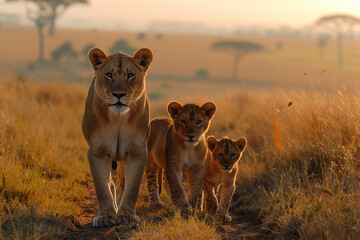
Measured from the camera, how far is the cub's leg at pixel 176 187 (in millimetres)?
4688

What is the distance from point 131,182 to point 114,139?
16.7 inches

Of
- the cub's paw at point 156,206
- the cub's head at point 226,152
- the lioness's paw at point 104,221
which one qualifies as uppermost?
the cub's head at point 226,152

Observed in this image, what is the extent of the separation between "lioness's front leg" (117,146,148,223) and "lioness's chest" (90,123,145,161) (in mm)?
80

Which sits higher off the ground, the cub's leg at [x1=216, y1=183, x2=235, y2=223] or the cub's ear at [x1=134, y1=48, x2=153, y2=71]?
the cub's ear at [x1=134, y1=48, x2=153, y2=71]

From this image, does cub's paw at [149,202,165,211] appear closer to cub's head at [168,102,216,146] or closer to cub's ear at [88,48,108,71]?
cub's head at [168,102,216,146]

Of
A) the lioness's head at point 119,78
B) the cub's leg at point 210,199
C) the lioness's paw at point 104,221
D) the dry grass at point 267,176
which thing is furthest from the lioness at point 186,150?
the lioness's paw at point 104,221

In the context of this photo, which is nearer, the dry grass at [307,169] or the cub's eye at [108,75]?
the dry grass at [307,169]

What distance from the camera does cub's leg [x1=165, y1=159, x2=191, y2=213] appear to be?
15.4 ft

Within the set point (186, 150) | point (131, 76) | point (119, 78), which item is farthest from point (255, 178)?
point (119, 78)

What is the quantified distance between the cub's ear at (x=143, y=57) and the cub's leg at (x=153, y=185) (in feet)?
3.56

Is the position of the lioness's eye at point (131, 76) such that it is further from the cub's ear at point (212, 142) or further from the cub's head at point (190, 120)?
the cub's ear at point (212, 142)

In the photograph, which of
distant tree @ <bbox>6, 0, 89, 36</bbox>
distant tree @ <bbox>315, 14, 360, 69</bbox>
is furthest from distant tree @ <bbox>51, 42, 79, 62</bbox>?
distant tree @ <bbox>315, 14, 360, 69</bbox>

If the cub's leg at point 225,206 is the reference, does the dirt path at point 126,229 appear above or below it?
below

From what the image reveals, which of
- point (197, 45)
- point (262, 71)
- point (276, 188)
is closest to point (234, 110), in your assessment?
point (276, 188)
